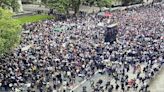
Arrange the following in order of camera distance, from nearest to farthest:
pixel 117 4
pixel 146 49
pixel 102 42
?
1. pixel 146 49
2. pixel 102 42
3. pixel 117 4

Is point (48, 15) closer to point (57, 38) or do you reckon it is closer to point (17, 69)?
point (57, 38)

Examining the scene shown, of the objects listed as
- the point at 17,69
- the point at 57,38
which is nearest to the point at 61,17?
the point at 57,38

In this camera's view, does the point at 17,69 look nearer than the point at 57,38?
Yes

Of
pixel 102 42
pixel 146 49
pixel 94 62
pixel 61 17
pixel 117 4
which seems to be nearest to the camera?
pixel 94 62

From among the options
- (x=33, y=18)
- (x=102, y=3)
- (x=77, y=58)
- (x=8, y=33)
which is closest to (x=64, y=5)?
(x=33, y=18)

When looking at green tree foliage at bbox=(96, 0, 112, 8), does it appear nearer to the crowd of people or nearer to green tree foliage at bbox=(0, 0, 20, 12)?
green tree foliage at bbox=(0, 0, 20, 12)

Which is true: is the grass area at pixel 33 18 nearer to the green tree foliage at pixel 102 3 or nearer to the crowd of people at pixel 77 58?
the crowd of people at pixel 77 58
